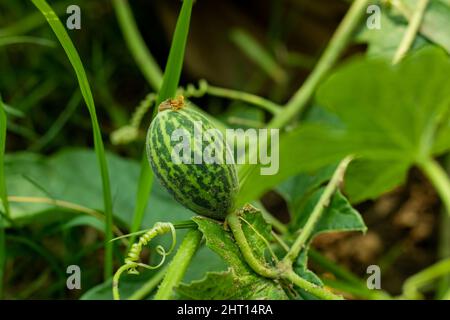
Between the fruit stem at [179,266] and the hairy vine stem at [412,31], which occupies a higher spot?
the hairy vine stem at [412,31]

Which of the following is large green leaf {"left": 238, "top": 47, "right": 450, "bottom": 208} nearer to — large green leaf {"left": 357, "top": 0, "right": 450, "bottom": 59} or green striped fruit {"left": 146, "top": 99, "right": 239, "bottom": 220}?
green striped fruit {"left": 146, "top": 99, "right": 239, "bottom": 220}

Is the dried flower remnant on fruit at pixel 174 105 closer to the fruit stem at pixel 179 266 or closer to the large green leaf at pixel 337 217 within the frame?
the fruit stem at pixel 179 266

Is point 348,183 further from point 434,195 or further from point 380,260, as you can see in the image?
point 434,195

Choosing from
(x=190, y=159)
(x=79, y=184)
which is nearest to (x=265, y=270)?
(x=190, y=159)

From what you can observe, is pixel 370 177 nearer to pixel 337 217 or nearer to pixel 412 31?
pixel 337 217

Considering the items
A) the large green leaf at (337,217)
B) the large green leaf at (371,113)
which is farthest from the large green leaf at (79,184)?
the large green leaf at (371,113)
